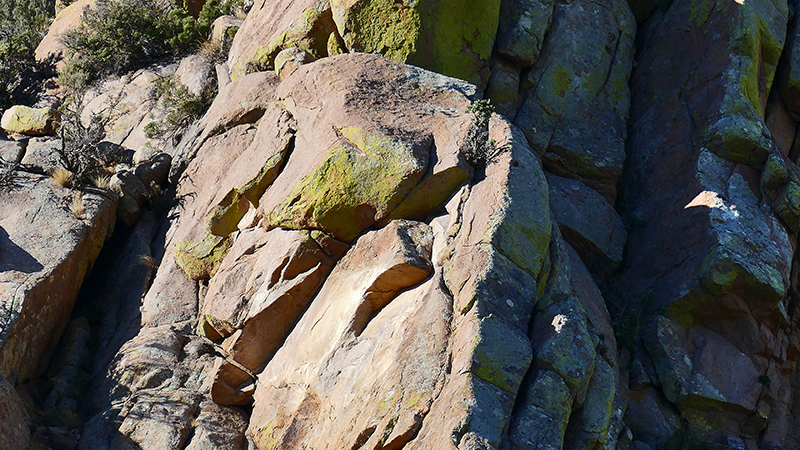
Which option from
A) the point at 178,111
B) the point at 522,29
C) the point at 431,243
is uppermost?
the point at 522,29

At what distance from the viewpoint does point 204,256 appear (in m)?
11.4

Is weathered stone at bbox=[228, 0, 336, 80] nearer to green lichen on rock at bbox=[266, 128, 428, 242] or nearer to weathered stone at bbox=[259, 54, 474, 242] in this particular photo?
weathered stone at bbox=[259, 54, 474, 242]

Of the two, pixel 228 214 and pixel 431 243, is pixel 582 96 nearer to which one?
pixel 431 243

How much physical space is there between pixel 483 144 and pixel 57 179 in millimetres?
7218

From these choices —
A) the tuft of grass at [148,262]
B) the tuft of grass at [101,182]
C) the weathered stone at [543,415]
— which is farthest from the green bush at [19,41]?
the weathered stone at [543,415]

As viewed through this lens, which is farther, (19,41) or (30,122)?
(19,41)

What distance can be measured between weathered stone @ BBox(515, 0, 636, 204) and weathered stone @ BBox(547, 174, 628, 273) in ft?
1.25

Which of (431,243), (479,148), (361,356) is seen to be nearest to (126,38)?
(479,148)

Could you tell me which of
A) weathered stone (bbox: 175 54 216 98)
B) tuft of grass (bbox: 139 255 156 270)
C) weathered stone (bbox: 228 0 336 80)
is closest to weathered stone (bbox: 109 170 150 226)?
tuft of grass (bbox: 139 255 156 270)

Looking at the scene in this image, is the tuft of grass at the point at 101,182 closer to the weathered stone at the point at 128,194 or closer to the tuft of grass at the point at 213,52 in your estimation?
the weathered stone at the point at 128,194

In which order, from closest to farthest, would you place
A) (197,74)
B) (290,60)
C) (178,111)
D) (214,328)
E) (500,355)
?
(500,355), (214,328), (290,60), (178,111), (197,74)

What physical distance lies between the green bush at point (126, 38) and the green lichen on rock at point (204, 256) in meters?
6.60

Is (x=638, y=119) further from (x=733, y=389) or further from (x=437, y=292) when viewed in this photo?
(x=437, y=292)

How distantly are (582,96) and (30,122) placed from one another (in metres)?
10.1
